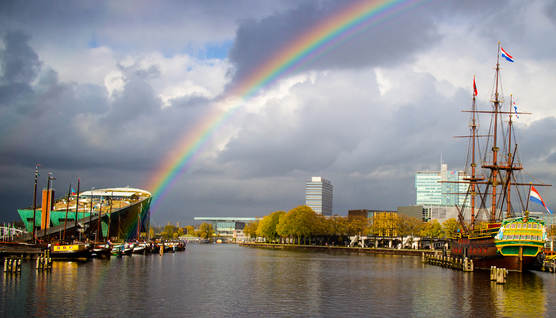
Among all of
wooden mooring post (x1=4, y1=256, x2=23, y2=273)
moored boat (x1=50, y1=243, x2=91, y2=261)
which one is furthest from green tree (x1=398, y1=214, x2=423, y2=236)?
wooden mooring post (x1=4, y1=256, x2=23, y2=273)

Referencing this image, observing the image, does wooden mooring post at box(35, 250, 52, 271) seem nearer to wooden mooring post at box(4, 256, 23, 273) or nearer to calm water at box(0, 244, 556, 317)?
calm water at box(0, 244, 556, 317)

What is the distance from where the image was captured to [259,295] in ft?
172

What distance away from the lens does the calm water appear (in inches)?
1651

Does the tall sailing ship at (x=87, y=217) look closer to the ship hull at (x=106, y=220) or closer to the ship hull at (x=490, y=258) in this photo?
the ship hull at (x=106, y=220)

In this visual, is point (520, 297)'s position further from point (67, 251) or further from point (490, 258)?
point (67, 251)

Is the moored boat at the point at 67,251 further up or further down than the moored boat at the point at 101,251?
further up

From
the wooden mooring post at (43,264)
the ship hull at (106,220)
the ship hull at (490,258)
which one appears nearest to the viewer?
the wooden mooring post at (43,264)

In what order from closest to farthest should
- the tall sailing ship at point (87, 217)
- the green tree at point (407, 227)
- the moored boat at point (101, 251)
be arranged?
1. the moored boat at point (101, 251)
2. the tall sailing ship at point (87, 217)
3. the green tree at point (407, 227)

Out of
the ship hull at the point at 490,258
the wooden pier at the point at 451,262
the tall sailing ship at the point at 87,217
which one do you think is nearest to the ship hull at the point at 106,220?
the tall sailing ship at the point at 87,217

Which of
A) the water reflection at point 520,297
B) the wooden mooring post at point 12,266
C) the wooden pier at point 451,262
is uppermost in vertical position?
the wooden mooring post at point 12,266

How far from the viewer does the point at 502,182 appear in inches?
4299

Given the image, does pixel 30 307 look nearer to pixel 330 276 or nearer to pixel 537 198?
pixel 330 276

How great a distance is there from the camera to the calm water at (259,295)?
4194 cm

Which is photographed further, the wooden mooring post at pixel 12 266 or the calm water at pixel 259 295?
the wooden mooring post at pixel 12 266
